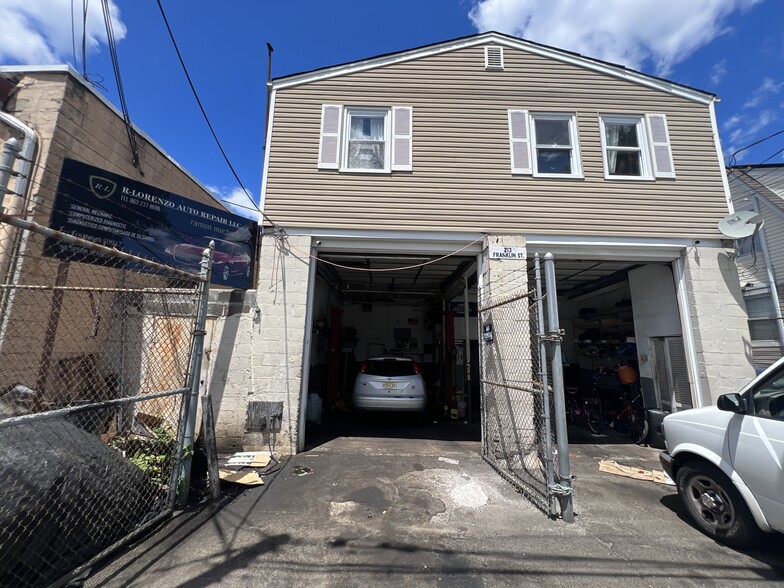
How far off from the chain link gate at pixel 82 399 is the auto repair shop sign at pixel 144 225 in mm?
344

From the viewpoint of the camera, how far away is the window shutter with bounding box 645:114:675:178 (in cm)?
680

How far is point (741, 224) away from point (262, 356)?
853 cm

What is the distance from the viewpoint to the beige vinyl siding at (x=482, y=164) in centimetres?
660

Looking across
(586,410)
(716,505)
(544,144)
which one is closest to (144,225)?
(544,144)

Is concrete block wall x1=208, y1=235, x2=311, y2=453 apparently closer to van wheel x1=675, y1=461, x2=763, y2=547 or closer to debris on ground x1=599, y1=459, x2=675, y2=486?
debris on ground x1=599, y1=459, x2=675, y2=486

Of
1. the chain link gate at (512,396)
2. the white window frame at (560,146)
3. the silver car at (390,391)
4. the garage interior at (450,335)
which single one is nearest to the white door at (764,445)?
the chain link gate at (512,396)

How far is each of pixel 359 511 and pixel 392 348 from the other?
9298 millimetres

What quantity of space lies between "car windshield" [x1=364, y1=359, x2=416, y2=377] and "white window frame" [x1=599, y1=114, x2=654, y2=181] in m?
5.61

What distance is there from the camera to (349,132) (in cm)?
718

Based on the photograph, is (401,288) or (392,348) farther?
(392,348)

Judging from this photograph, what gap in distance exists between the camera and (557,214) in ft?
21.6

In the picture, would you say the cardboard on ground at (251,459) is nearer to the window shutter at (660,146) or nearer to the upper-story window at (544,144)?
the upper-story window at (544,144)

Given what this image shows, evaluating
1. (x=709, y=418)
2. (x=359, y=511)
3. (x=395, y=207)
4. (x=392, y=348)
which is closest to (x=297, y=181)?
(x=395, y=207)

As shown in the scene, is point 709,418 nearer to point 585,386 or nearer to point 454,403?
point 454,403
